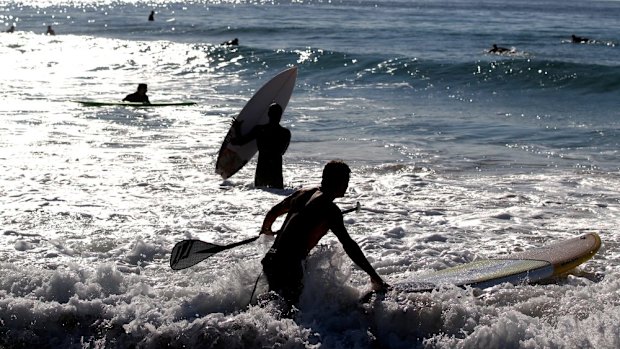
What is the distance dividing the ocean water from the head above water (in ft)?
2.25

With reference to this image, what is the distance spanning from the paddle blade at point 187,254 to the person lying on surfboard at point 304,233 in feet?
2.08

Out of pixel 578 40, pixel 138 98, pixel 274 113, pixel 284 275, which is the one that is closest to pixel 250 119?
pixel 274 113

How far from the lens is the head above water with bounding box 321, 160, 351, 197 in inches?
208

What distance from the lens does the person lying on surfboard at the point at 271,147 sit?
971 cm

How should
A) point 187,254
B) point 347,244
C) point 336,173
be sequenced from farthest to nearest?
point 187,254 < point 347,244 < point 336,173

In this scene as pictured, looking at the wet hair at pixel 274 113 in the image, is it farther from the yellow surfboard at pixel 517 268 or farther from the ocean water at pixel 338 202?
the yellow surfboard at pixel 517 268

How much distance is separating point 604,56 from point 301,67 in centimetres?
1086

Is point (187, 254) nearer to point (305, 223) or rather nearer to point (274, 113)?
point (305, 223)

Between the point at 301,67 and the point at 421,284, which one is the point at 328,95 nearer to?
the point at 301,67

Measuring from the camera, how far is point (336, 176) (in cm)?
529

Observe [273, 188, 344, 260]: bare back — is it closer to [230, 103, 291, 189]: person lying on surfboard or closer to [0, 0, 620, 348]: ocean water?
[0, 0, 620, 348]: ocean water

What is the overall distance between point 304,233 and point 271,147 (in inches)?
170

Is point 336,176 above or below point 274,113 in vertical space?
above

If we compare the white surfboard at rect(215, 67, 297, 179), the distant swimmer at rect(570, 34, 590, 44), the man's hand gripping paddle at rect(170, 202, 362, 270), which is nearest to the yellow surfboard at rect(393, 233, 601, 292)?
the man's hand gripping paddle at rect(170, 202, 362, 270)
